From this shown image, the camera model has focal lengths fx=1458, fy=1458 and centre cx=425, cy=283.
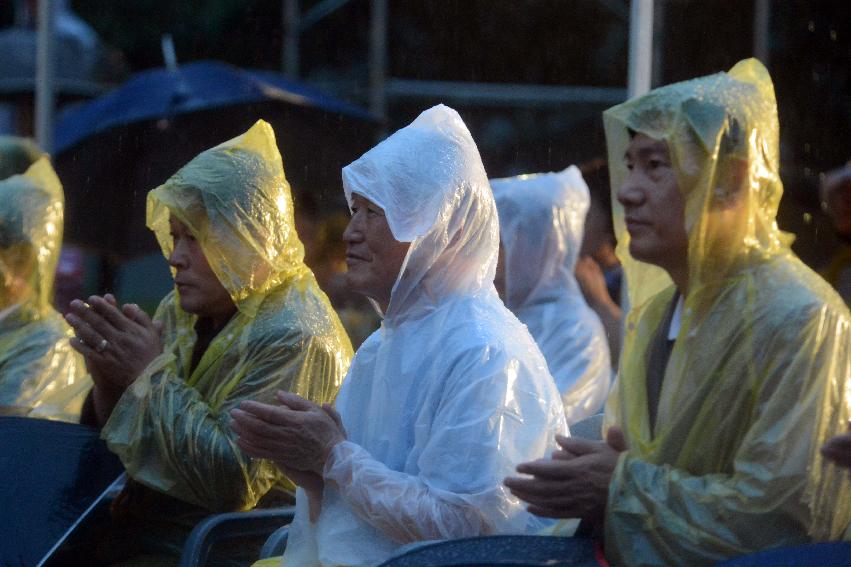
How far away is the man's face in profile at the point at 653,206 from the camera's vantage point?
2855mm

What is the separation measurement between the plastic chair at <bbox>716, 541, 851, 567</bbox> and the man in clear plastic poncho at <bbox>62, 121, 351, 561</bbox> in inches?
72.7

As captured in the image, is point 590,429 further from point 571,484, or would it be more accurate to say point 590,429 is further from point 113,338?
point 113,338

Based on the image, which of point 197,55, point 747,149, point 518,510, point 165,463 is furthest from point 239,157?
point 197,55

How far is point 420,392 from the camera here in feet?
10.8

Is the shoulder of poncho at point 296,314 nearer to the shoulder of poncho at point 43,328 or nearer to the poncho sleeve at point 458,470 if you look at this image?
the poncho sleeve at point 458,470

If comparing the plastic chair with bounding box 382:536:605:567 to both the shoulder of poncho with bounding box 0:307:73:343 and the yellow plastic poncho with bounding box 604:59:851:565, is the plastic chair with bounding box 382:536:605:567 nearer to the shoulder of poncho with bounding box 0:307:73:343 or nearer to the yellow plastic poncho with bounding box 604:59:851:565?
the yellow plastic poncho with bounding box 604:59:851:565

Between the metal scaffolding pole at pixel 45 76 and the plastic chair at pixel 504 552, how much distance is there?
564cm

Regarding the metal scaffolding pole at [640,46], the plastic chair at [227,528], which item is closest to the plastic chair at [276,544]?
the plastic chair at [227,528]

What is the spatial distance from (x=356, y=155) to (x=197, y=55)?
4.81 metres

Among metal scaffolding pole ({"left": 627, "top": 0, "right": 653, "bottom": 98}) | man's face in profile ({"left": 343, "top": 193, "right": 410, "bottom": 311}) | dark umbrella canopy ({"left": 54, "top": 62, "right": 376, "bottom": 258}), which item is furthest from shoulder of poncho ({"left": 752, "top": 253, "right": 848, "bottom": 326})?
dark umbrella canopy ({"left": 54, "top": 62, "right": 376, "bottom": 258})

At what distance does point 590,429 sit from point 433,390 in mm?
760

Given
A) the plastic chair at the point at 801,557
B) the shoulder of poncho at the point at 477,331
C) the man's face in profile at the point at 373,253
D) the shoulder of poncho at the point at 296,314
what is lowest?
the plastic chair at the point at 801,557

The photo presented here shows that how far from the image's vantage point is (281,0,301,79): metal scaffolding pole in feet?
36.1

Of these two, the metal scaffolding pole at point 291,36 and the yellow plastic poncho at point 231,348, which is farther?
the metal scaffolding pole at point 291,36
